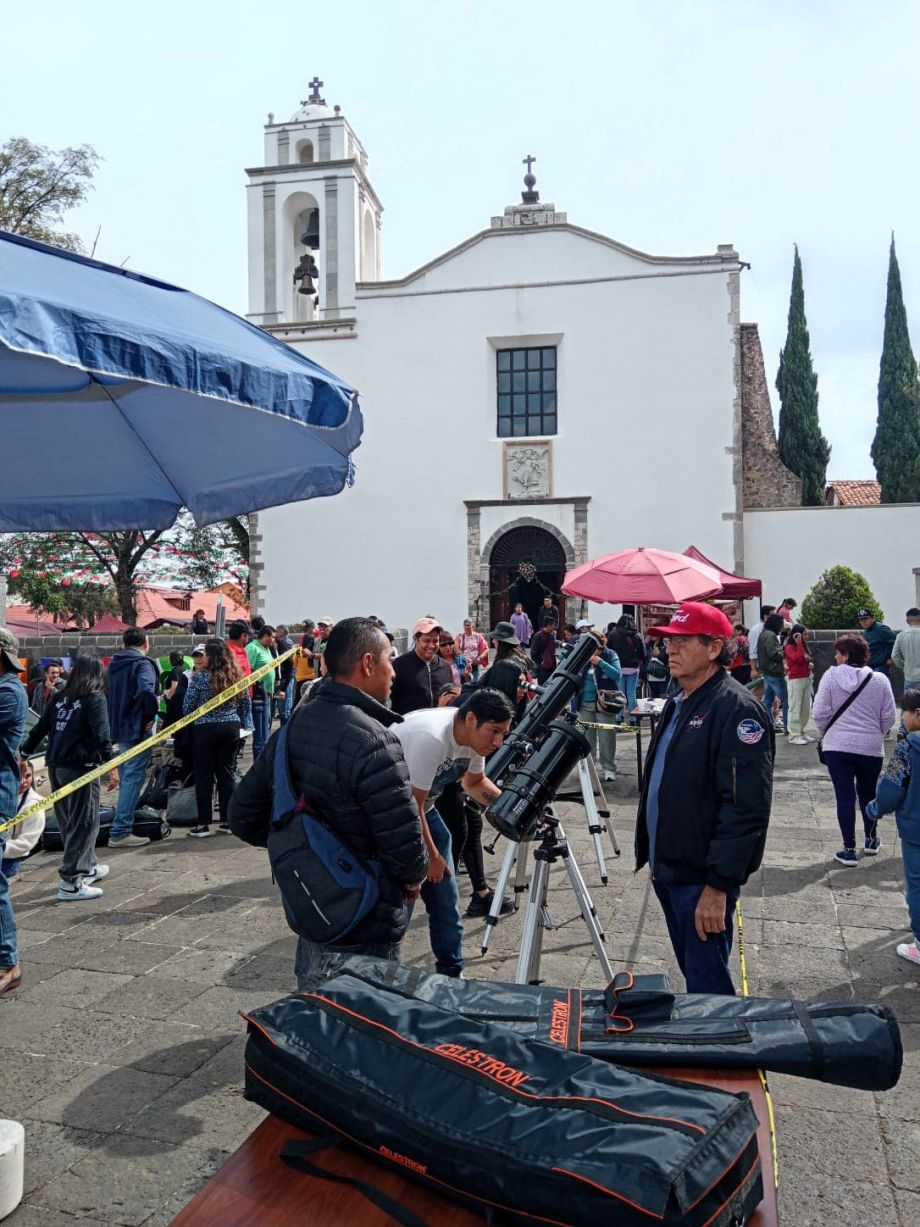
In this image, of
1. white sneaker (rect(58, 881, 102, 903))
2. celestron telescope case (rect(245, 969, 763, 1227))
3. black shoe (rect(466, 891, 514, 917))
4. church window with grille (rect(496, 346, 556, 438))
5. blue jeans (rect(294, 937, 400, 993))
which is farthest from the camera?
church window with grille (rect(496, 346, 556, 438))

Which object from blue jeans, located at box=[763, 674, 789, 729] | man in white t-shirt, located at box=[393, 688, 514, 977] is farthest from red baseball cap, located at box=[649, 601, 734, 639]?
blue jeans, located at box=[763, 674, 789, 729]

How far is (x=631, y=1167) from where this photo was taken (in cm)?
148

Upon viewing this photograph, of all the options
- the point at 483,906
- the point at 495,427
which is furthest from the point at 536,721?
the point at 495,427

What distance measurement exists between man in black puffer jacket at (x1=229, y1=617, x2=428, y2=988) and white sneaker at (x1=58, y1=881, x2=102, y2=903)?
141 inches

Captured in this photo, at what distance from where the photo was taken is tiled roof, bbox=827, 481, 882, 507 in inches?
1348

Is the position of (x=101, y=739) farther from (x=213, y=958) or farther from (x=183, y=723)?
(x=213, y=958)

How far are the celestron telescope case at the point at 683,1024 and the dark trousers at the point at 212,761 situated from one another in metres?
6.18

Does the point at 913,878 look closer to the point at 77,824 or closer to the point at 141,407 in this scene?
the point at 141,407

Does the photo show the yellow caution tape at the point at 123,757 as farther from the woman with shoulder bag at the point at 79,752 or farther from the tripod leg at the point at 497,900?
the tripod leg at the point at 497,900

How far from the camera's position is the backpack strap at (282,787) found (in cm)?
311

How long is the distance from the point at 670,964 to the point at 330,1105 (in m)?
3.78

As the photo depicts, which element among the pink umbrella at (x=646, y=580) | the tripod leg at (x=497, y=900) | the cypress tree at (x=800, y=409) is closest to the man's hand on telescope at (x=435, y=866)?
the tripod leg at (x=497, y=900)

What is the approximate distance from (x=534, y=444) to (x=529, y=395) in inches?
53.5

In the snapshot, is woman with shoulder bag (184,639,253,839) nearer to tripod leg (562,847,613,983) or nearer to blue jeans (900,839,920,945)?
tripod leg (562,847,613,983)
